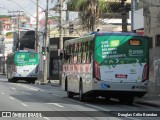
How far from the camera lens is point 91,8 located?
37219 millimetres

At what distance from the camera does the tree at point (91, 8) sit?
1457 inches

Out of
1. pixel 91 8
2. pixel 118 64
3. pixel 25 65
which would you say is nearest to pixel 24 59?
pixel 25 65

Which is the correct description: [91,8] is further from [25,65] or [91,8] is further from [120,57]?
[25,65]

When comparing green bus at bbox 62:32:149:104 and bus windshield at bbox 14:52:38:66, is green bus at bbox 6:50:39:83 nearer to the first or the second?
bus windshield at bbox 14:52:38:66

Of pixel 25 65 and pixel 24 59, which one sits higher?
pixel 24 59

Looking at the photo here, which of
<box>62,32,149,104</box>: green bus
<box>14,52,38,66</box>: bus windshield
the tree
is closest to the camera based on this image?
<box>62,32,149,104</box>: green bus

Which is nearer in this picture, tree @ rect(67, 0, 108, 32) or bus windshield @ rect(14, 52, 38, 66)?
tree @ rect(67, 0, 108, 32)

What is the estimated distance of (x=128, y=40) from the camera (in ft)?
74.7

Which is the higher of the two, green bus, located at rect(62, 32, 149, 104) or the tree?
the tree

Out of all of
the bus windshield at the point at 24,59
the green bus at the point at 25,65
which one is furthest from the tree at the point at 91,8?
the green bus at the point at 25,65

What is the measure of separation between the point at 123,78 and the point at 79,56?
11.7ft

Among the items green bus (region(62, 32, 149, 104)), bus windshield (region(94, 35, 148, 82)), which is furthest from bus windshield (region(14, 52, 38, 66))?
bus windshield (region(94, 35, 148, 82))

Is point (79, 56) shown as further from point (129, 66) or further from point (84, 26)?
point (84, 26)

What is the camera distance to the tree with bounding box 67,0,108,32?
37.0 meters
